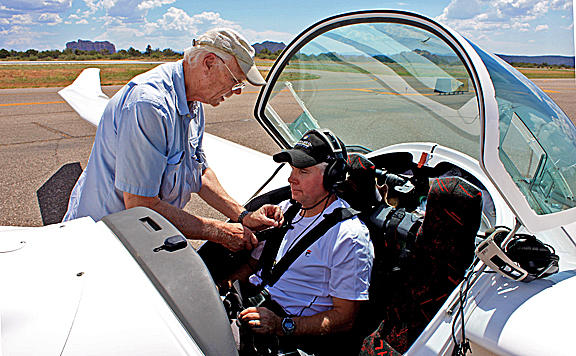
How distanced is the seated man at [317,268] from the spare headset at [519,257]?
1.78ft

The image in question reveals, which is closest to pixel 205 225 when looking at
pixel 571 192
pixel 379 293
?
pixel 379 293

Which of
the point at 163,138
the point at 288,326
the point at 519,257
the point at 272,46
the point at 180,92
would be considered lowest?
the point at 288,326

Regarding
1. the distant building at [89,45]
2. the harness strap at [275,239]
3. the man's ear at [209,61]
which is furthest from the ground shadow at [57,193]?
the distant building at [89,45]

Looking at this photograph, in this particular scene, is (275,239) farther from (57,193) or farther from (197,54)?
(57,193)

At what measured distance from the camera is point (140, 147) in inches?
64.9

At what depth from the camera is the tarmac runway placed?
161 inches

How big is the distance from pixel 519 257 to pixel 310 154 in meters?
1.04

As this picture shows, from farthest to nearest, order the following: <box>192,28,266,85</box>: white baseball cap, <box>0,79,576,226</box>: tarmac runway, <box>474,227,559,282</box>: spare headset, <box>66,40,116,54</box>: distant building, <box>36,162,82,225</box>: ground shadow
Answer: <box>66,40,116,54</box>: distant building
<box>0,79,576,226</box>: tarmac runway
<box>36,162,82,225</box>: ground shadow
<box>192,28,266,85</box>: white baseball cap
<box>474,227,559,282</box>: spare headset

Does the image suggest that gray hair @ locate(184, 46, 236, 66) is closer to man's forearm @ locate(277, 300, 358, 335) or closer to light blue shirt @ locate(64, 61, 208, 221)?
light blue shirt @ locate(64, 61, 208, 221)

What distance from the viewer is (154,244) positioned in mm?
1064

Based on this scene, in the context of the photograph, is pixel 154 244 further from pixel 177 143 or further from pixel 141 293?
pixel 177 143

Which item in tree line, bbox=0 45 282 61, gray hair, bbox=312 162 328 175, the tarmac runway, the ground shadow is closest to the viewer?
gray hair, bbox=312 162 328 175

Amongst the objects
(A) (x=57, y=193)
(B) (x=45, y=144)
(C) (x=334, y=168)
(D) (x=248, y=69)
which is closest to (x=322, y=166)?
(C) (x=334, y=168)

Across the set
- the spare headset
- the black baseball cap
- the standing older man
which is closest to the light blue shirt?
the standing older man
